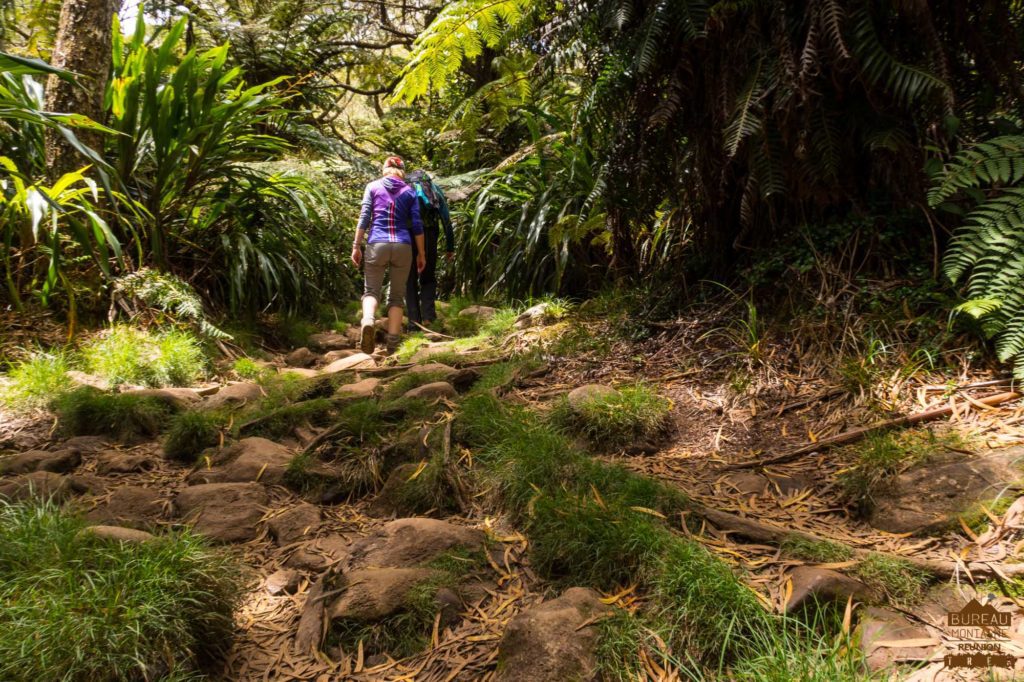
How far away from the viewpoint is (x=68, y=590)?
1579mm

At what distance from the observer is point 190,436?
3.02 m

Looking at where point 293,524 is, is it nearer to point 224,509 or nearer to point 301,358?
point 224,509

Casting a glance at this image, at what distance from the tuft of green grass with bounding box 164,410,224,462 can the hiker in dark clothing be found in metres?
2.92

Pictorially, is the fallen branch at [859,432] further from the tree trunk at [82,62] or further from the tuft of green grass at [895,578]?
→ the tree trunk at [82,62]

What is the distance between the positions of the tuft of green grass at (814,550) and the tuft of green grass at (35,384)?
137 inches

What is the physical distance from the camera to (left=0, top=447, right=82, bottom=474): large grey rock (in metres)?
2.54

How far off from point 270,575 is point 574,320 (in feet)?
8.68

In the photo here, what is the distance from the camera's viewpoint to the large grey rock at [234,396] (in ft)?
11.2

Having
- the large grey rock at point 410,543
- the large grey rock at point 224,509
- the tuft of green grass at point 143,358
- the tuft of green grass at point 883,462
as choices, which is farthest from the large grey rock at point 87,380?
the tuft of green grass at point 883,462

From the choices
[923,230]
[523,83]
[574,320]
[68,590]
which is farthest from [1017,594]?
[523,83]

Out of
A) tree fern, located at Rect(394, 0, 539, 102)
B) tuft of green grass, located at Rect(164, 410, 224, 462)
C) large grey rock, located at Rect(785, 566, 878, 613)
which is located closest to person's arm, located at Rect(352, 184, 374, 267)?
tree fern, located at Rect(394, 0, 539, 102)

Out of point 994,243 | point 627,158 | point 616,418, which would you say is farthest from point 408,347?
point 994,243

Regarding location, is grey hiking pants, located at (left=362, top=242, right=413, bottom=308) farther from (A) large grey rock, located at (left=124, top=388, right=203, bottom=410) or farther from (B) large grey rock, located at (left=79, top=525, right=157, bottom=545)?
(B) large grey rock, located at (left=79, top=525, right=157, bottom=545)

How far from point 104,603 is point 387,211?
13.6 ft
